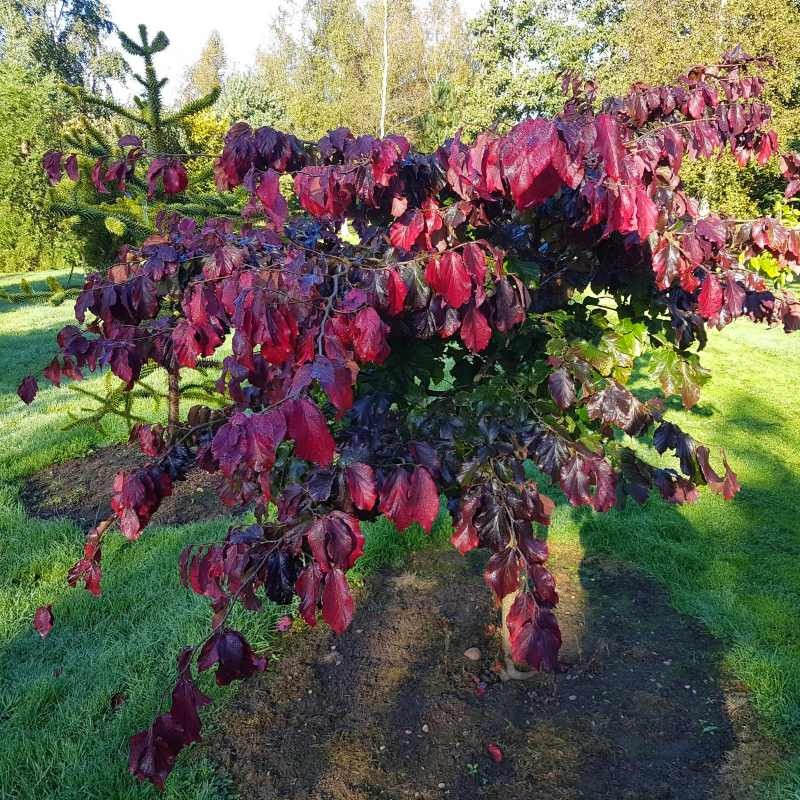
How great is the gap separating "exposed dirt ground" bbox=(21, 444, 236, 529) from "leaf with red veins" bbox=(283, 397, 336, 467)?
145 inches

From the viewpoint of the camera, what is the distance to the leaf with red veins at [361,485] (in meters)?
1.34

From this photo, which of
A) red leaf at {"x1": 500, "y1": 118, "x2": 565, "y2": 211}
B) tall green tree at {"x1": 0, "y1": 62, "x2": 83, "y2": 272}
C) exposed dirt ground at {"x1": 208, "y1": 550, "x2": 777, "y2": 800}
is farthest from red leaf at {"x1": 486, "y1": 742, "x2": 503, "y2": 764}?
tall green tree at {"x1": 0, "y1": 62, "x2": 83, "y2": 272}

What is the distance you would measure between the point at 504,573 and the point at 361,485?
0.50m

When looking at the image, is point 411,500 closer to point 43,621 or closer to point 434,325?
point 434,325

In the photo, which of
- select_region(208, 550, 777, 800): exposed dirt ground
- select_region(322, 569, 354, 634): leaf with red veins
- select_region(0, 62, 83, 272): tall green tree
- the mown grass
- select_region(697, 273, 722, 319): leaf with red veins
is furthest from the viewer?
select_region(0, 62, 83, 272): tall green tree

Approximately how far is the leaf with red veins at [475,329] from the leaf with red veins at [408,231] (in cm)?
25

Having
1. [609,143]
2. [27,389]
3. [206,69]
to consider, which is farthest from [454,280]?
[206,69]

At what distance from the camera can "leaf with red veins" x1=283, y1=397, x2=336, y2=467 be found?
1108 mm

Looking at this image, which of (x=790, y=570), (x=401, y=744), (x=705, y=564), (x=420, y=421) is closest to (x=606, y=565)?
(x=705, y=564)

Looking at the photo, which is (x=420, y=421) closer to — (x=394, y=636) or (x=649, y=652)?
(x=394, y=636)

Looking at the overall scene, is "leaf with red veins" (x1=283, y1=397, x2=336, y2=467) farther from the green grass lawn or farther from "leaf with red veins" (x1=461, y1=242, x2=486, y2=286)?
the green grass lawn

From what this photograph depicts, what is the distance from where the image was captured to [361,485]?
53.6 inches

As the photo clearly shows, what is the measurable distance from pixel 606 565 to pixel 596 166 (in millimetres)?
2721

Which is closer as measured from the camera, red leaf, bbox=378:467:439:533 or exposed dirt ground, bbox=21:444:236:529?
red leaf, bbox=378:467:439:533
